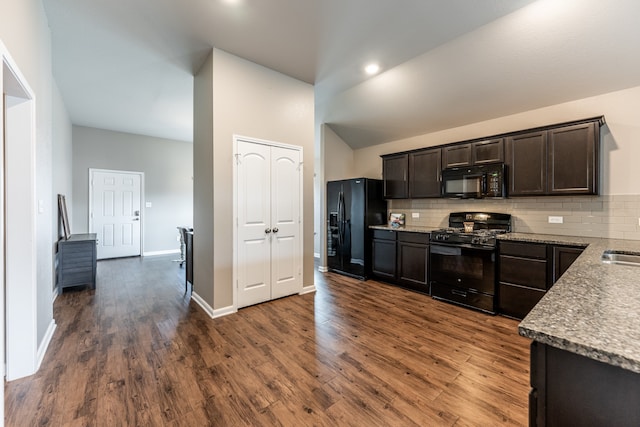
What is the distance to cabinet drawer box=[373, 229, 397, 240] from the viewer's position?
4.37 m

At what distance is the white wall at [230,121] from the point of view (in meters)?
3.15

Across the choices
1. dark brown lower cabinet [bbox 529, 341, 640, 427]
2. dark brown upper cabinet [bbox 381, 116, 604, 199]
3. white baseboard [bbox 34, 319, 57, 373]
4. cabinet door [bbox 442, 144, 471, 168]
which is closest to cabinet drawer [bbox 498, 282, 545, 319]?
dark brown upper cabinet [bbox 381, 116, 604, 199]

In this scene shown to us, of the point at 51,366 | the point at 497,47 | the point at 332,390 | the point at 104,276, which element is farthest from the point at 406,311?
the point at 104,276

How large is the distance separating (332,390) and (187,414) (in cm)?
93

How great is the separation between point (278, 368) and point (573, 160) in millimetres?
3725

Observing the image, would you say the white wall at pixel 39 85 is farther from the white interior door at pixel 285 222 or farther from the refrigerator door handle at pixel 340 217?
the refrigerator door handle at pixel 340 217

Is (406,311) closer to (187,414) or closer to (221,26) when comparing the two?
(187,414)

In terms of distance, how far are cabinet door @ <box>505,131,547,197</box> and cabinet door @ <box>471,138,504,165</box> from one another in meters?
0.08

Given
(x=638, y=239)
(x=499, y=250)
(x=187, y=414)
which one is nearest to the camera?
(x=187, y=414)

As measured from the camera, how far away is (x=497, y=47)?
291 cm

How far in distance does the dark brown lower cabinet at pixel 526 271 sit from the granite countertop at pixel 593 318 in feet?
5.40

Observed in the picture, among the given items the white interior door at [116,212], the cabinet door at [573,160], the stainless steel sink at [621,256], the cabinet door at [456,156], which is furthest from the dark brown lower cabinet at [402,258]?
the white interior door at [116,212]

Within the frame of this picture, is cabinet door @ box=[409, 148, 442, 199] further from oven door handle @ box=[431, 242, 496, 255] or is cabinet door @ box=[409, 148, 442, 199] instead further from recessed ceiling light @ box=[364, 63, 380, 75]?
recessed ceiling light @ box=[364, 63, 380, 75]

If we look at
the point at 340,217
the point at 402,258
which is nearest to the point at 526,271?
the point at 402,258
